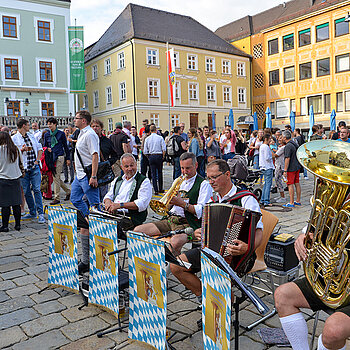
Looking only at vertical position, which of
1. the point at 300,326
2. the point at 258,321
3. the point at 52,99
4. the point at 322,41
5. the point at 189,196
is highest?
the point at 322,41

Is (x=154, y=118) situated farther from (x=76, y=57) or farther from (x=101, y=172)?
(x=101, y=172)

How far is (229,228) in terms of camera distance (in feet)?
10.00

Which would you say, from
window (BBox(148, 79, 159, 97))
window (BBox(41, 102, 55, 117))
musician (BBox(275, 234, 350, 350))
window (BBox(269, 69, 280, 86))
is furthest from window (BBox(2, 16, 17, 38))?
musician (BBox(275, 234, 350, 350))

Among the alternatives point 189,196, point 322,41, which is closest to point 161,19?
point 322,41

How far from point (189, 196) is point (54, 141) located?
19.9 feet

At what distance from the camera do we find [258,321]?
3434 mm

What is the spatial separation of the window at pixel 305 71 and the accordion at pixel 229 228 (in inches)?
1498

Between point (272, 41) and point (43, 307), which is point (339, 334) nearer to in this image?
point (43, 307)

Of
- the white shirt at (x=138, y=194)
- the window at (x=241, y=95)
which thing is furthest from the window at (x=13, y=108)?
the white shirt at (x=138, y=194)

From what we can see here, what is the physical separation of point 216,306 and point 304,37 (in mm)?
40305

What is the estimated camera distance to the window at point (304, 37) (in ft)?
121

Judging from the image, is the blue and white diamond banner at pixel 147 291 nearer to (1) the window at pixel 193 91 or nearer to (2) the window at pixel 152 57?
(2) the window at pixel 152 57

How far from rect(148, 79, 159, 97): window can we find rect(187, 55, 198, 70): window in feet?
14.5

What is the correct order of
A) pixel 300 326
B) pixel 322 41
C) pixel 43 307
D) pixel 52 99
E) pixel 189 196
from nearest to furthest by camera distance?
pixel 300 326
pixel 43 307
pixel 189 196
pixel 52 99
pixel 322 41
